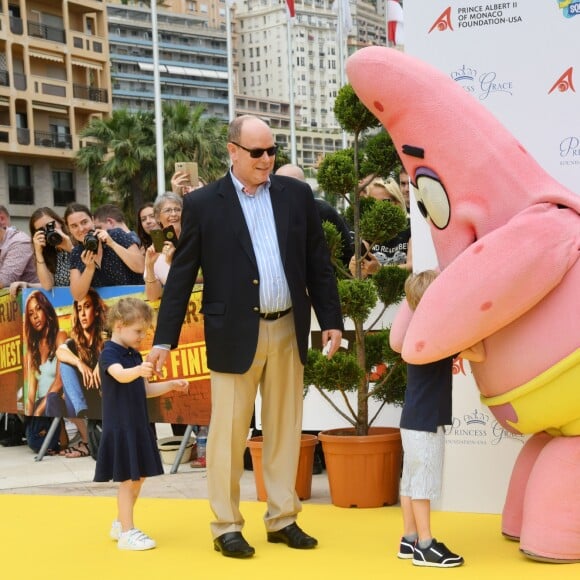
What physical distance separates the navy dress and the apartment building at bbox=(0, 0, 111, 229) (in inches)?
1416

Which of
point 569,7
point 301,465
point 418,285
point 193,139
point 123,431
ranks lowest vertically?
point 301,465

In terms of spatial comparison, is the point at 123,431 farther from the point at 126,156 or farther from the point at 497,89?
the point at 126,156

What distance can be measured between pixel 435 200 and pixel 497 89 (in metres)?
1.08

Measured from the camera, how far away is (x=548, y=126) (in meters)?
4.96

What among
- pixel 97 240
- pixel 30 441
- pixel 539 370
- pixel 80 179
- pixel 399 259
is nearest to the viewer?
pixel 539 370

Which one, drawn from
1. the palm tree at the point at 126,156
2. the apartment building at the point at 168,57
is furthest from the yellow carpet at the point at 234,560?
the apartment building at the point at 168,57

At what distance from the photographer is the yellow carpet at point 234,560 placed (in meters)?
4.27

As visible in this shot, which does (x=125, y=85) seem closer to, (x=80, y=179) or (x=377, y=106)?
(x=80, y=179)

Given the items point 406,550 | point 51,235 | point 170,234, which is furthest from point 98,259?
point 406,550

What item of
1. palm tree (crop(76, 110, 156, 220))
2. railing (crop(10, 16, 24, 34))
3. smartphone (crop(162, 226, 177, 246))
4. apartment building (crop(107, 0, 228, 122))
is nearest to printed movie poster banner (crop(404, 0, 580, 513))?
smartphone (crop(162, 226, 177, 246))

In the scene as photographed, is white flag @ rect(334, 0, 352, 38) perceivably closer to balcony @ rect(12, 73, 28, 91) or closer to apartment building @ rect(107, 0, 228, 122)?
balcony @ rect(12, 73, 28, 91)

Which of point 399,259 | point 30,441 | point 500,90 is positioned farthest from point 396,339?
point 30,441

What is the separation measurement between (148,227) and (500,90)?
3396 mm

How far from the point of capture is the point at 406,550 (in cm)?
443
